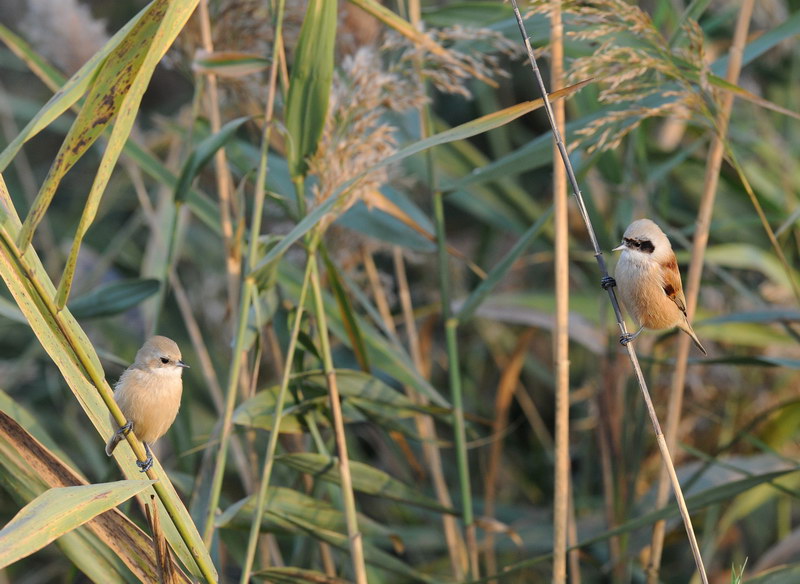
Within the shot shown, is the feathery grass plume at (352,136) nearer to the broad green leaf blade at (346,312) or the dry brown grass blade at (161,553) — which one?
the broad green leaf blade at (346,312)

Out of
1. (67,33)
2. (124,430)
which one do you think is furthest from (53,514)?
(67,33)

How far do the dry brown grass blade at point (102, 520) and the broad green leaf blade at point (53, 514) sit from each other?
330mm

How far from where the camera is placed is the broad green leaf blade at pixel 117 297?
2.24 meters

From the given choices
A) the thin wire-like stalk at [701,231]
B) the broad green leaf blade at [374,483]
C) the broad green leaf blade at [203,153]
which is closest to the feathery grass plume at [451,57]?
the broad green leaf blade at [203,153]

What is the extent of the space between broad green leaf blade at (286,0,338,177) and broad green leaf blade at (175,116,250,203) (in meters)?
0.11

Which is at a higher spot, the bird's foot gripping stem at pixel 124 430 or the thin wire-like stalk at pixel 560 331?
the bird's foot gripping stem at pixel 124 430

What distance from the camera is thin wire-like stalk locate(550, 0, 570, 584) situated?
2006mm

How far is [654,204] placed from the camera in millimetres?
2771

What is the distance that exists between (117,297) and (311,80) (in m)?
0.80

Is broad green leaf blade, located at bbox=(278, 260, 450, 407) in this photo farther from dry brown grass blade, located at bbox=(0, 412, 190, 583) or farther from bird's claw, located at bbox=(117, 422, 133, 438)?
bird's claw, located at bbox=(117, 422, 133, 438)

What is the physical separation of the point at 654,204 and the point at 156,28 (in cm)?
181

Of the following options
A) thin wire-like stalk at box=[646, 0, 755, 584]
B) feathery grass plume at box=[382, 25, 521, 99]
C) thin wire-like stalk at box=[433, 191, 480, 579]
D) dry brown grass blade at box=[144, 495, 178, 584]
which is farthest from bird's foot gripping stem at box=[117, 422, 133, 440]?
thin wire-like stalk at box=[646, 0, 755, 584]

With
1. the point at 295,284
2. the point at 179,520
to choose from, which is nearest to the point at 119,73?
the point at 179,520

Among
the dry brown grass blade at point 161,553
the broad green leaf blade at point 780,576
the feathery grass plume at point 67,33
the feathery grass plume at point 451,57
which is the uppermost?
the feathery grass plume at point 67,33
